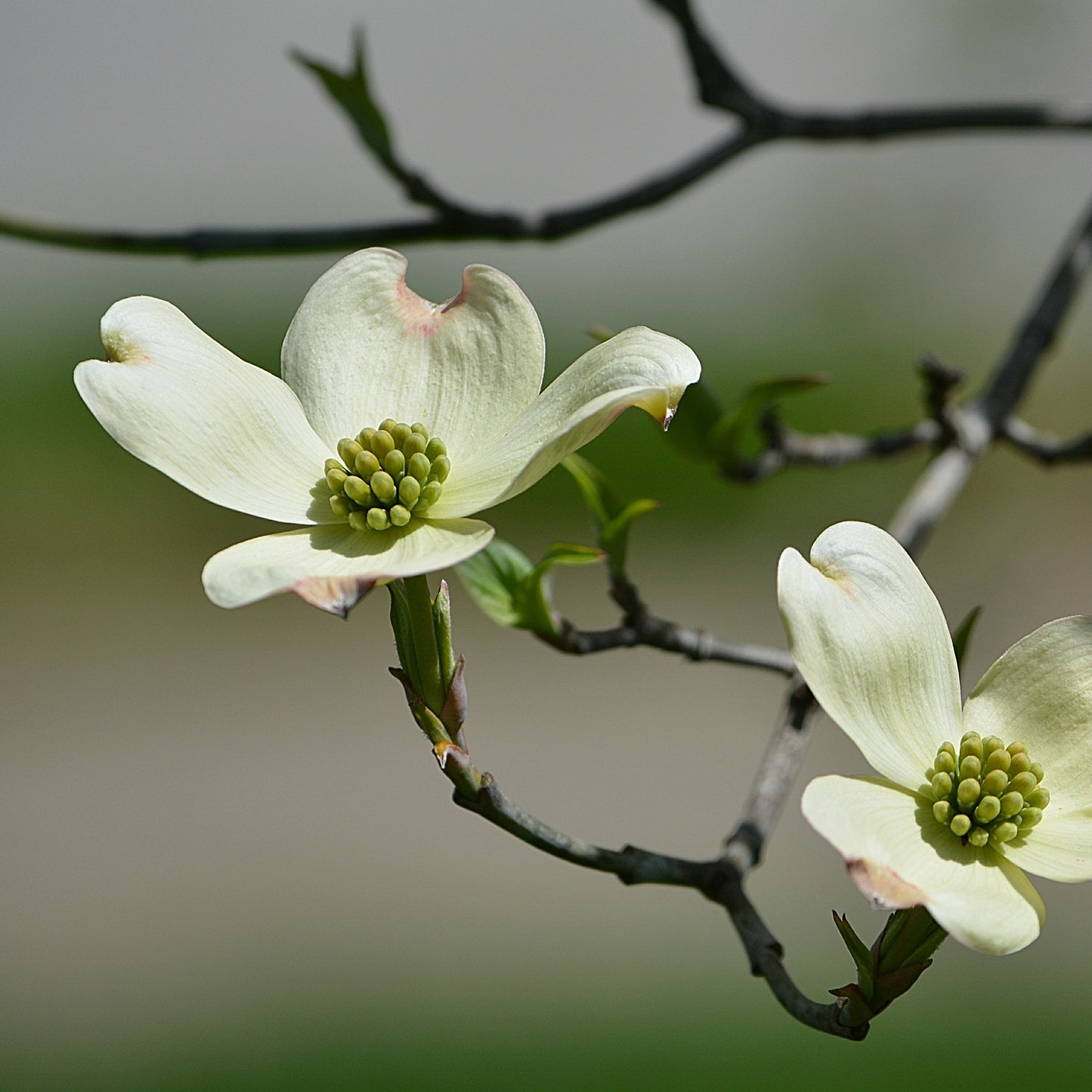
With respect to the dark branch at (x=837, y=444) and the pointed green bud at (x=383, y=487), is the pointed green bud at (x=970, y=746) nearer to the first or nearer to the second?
the pointed green bud at (x=383, y=487)

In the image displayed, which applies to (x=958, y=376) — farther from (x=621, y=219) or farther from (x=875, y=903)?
(x=875, y=903)

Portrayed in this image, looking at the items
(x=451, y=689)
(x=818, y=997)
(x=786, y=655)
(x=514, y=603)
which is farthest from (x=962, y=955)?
(x=451, y=689)

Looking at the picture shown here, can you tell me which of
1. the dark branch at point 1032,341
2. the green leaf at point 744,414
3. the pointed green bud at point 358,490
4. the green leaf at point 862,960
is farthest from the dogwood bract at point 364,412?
the dark branch at point 1032,341

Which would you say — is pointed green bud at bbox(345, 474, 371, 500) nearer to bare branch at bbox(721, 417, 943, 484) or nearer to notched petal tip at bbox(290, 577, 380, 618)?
notched petal tip at bbox(290, 577, 380, 618)

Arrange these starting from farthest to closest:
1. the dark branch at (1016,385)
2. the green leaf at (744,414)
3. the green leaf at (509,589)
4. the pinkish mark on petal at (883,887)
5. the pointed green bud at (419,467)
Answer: the dark branch at (1016,385) → the green leaf at (744,414) → the green leaf at (509,589) → the pointed green bud at (419,467) → the pinkish mark on petal at (883,887)

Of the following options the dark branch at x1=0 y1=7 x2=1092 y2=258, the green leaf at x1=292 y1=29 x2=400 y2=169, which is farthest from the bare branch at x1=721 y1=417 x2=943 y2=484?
the green leaf at x1=292 y1=29 x2=400 y2=169
